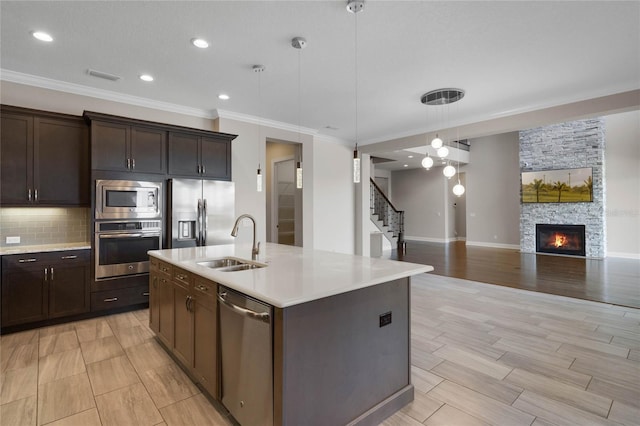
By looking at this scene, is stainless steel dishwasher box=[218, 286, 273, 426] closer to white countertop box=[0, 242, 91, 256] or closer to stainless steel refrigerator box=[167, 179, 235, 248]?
stainless steel refrigerator box=[167, 179, 235, 248]

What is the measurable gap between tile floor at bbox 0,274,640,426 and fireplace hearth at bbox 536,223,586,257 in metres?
5.26

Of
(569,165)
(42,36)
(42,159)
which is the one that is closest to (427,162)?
(42,36)

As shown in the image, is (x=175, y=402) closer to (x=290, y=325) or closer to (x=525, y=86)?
(x=290, y=325)

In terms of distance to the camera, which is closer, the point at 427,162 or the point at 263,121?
the point at 427,162

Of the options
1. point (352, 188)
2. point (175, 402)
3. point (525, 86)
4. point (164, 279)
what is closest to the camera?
point (175, 402)

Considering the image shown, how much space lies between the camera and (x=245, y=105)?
4.87 meters

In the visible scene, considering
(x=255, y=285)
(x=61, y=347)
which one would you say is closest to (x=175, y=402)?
(x=255, y=285)

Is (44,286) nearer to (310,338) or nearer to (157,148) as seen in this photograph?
(157,148)

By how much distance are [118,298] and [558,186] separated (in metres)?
10.4

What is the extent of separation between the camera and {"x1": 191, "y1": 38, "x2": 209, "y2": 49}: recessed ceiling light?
9.79 feet

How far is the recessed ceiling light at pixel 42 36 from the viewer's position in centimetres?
287

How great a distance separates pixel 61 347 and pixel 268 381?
2.71 meters

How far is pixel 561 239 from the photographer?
28.3 feet

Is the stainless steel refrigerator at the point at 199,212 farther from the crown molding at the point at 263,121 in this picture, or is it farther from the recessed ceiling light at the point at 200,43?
the recessed ceiling light at the point at 200,43
